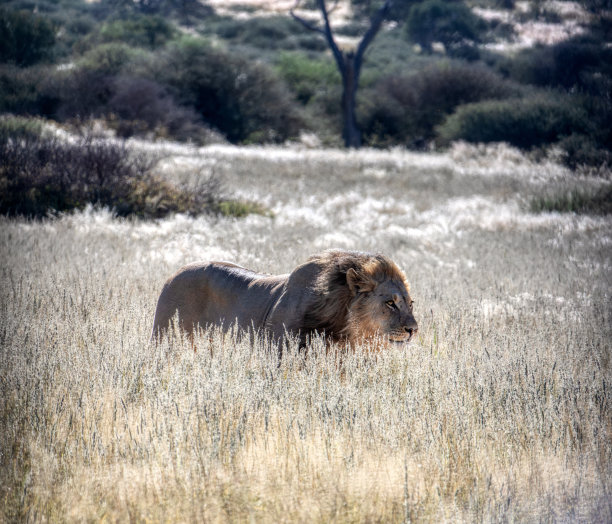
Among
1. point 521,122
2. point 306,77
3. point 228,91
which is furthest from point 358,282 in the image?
point 306,77

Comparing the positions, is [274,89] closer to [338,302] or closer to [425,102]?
[425,102]

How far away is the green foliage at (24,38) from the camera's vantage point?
74.2ft

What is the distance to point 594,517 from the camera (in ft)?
9.35

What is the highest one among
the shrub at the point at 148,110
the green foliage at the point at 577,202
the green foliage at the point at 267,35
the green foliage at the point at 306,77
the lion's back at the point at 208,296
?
the lion's back at the point at 208,296

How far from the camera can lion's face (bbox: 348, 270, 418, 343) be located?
412cm

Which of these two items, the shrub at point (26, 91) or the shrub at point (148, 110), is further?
the shrub at point (148, 110)

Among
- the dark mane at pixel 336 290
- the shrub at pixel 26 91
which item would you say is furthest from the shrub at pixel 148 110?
the dark mane at pixel 336 290

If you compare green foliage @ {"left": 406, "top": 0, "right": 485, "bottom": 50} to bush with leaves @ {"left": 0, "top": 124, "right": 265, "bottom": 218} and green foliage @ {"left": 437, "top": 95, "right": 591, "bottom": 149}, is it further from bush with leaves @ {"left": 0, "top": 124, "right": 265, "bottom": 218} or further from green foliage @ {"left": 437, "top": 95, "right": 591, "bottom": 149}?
bush with leaves @ {"left": 0, "top": 124, "right": 265, "bottom": 218}

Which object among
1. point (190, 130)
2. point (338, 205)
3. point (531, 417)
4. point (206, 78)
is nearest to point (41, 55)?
point (190, 130)

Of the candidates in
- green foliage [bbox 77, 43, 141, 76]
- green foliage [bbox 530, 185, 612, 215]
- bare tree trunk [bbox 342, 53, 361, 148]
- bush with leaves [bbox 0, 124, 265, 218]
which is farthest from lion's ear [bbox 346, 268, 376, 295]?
bare tree trunk [bbox 342, 53, 361, 148]

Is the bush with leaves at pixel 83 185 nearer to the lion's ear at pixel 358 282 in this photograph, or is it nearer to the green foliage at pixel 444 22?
the lion's ear at pixel 358 282

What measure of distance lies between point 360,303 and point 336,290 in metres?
0.17

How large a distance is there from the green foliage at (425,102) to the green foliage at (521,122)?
4515mm

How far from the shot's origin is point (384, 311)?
13.6 feet
